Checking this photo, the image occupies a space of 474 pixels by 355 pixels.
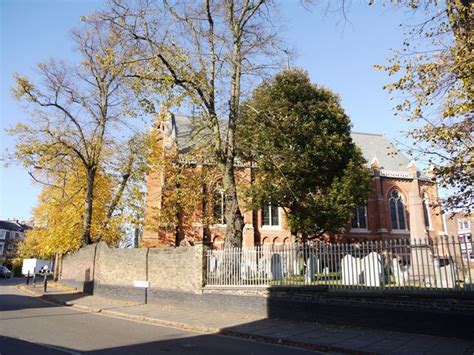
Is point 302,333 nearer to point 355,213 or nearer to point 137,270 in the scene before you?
point 137,270

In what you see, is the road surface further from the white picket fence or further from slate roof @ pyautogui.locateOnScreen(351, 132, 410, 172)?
slate roof @ pyautogui.locateOnScreen(351, 132, 410, 172)

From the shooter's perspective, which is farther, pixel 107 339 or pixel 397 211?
pixel 397 211

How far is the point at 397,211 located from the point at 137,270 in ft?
102

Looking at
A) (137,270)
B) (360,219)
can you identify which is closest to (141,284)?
(137,270)

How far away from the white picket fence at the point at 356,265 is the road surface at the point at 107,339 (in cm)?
361

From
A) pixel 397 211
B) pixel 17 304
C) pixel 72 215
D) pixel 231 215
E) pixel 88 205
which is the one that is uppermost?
pixel 397 211

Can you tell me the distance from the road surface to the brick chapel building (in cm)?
1532

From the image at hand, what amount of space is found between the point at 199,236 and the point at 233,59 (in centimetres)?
1845

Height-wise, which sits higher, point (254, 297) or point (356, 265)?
point (356, 265)

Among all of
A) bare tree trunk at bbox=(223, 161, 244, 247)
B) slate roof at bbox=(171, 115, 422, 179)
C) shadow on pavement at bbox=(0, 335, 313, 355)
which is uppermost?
slate roof at bbox=(171, 115, 422, 179)

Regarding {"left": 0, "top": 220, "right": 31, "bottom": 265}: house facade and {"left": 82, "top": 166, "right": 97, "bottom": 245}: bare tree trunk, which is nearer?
{"left": 82, "top": 166, "right": 97, "bottom": 245}: bare tree trunk

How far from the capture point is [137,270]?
19562 mm

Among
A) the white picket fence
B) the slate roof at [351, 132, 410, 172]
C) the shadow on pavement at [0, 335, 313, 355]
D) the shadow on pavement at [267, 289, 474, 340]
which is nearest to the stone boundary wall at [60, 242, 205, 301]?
the white picket fence

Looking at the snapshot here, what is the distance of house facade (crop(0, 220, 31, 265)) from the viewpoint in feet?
275
